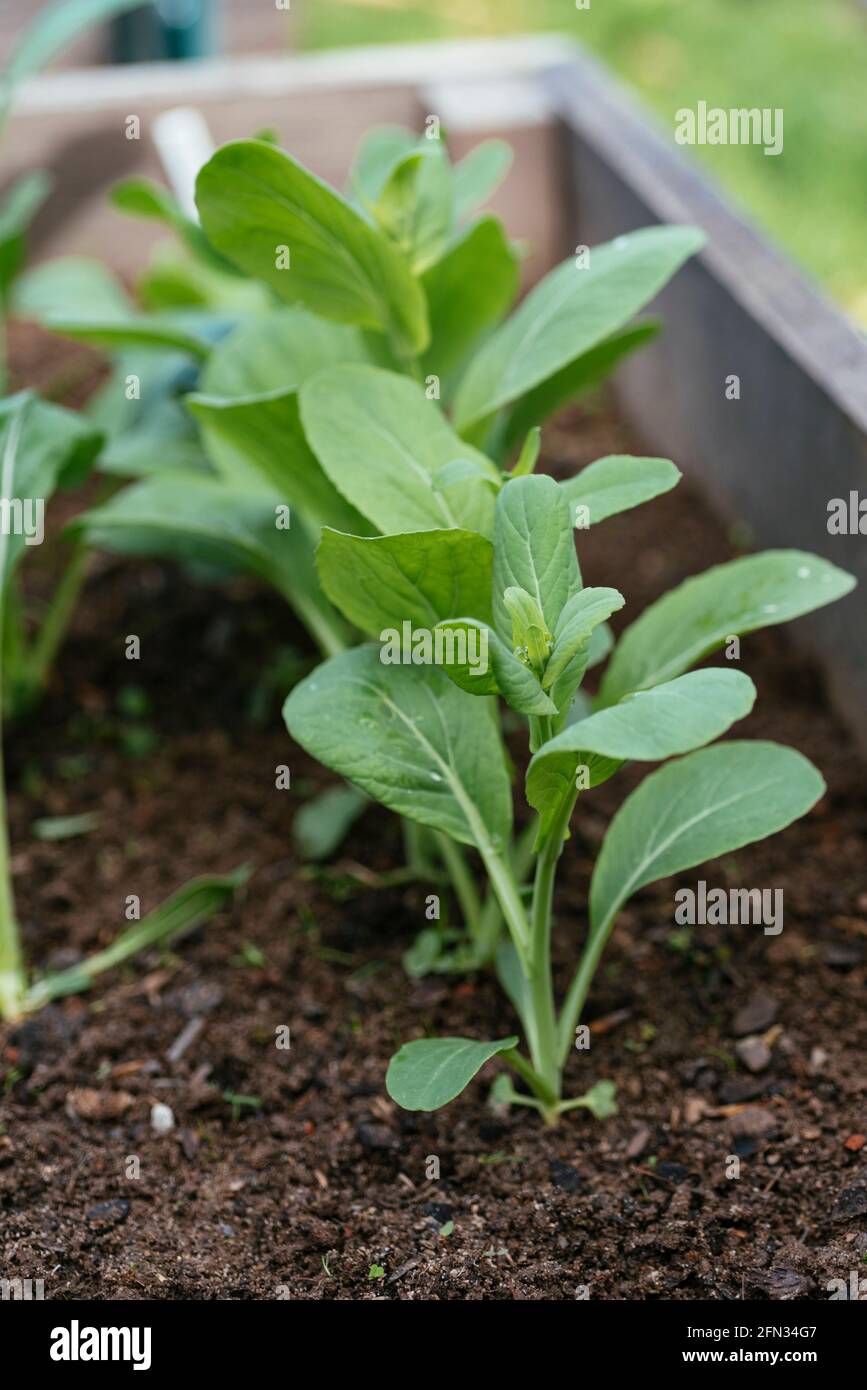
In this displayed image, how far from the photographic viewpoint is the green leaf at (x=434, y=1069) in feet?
3.52

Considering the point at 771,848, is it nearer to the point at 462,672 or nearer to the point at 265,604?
the point at 462,672

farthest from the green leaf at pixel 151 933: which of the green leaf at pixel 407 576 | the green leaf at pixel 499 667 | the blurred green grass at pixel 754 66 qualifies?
the blurred green grass at pixel 754 66

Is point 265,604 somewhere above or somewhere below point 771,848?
above

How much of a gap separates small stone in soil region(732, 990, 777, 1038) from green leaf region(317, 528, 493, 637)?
0.48m

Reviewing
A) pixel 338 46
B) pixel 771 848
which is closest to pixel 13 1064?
pixel 771 848

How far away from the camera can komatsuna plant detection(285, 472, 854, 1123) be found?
1056mm

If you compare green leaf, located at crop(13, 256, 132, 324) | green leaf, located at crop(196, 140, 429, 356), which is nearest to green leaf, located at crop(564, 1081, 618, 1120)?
green leaf, located at crop(196, 140, 429, 356)

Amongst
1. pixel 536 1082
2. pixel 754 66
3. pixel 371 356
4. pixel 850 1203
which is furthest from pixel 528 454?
pixel 754 66

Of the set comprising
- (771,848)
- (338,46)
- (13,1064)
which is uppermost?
(338,46)

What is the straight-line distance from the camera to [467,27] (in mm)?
4660

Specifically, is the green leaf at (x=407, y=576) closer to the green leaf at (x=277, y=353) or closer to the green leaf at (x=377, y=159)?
the green leaf at (x=277, y=353)

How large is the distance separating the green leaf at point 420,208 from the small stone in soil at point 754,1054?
817 mm

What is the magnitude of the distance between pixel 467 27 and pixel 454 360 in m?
3.56

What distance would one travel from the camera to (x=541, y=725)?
112cm
